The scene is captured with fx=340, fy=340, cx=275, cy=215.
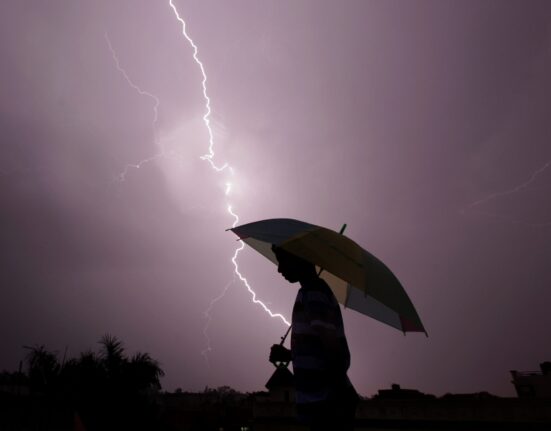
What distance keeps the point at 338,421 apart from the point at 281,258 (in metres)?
1.14

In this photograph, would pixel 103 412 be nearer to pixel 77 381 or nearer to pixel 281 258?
pixel 77 381

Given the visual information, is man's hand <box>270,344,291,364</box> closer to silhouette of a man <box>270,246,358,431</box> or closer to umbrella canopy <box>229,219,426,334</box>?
umbrella canopy <box>229,219,426,334</box>

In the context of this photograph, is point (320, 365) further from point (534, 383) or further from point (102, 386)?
point (534, 383)

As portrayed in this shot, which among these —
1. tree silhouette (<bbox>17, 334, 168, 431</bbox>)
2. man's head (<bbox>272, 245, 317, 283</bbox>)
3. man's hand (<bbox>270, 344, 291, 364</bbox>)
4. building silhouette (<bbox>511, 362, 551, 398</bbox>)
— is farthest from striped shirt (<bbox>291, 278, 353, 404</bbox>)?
building silhouette (<bbox>511, 362, 551, 398</bbox>)

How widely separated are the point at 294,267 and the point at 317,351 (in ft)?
2.11

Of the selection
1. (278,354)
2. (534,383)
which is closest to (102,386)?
(278,354)

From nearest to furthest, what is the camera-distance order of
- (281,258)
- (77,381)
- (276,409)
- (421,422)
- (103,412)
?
(281,258), (103,412), (77,381), (421,422), (276,409)

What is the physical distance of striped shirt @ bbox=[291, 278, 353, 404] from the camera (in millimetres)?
2152

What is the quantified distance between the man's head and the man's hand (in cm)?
161

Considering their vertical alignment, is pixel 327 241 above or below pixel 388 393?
below

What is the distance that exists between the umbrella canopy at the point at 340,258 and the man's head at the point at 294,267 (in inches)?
4.4

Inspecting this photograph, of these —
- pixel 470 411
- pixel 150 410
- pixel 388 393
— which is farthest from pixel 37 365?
pixel 388 393

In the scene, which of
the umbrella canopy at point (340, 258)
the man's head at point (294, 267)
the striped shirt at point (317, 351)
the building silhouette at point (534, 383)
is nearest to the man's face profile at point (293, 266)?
the man's head at point (294, 267)

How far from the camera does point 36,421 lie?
9.69 metres
